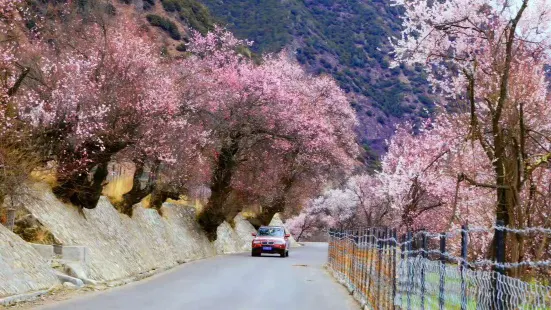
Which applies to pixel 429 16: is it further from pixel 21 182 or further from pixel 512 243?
pixel 21 182

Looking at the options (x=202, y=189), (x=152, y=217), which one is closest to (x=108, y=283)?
(x=152, y=217)

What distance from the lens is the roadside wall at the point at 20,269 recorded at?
1306 centimetres

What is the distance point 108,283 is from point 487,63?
35.8ft

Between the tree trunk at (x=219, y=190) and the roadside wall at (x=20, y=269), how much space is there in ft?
77.2

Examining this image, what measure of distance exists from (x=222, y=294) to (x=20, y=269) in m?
4.61

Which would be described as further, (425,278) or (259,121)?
(259,121)

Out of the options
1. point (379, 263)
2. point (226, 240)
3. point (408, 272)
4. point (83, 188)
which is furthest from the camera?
point (226, 240)

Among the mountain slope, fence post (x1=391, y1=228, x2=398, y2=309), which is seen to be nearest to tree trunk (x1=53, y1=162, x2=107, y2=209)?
fence post (x1=391, y1=228, x2=398, y2=309)

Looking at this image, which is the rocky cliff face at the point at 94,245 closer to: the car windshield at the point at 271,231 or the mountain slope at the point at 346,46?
the car windshield at the point at 271,231

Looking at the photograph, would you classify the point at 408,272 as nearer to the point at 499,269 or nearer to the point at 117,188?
the point at 499,269

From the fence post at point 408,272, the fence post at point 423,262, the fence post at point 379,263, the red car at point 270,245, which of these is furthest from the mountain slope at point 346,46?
the fence post at point 423,262

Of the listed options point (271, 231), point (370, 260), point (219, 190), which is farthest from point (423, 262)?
point (219, 190)

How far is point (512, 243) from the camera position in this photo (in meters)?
11.3

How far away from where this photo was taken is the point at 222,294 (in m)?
16.0
